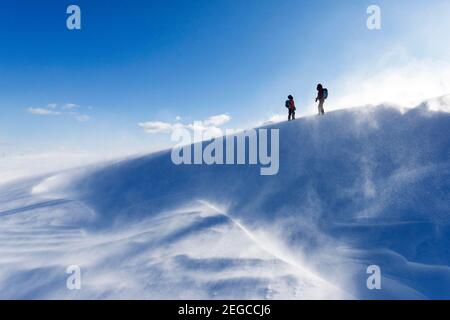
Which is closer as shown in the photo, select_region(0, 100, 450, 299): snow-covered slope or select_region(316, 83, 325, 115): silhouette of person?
select_region(0, 100, 450, 299): snow-covered slope

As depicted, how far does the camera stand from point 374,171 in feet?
29.1

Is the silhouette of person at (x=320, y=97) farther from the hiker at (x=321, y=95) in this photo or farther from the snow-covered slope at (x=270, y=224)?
the snow-covered slope at (x=270, y=224)

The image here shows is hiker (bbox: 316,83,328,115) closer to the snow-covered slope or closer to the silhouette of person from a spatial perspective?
the silhouette of person

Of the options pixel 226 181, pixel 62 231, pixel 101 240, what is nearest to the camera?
pixel 101 240

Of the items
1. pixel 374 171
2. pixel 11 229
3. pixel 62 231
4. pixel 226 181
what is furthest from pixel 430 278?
pixel 11 229

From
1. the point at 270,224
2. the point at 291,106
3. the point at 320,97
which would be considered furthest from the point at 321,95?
the point at 270,224

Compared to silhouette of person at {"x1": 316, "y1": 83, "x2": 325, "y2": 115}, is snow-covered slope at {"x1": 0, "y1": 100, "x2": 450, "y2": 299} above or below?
below

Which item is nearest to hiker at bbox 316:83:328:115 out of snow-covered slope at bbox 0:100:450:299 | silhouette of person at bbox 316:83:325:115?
silhouette of person at bbox 316:83:325:115

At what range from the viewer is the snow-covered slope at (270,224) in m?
5.66

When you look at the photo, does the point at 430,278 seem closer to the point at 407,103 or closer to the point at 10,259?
the point at 407,103

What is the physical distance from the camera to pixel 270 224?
309 inches

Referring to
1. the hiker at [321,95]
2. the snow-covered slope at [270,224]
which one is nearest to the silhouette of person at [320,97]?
the hiker at [321,95]

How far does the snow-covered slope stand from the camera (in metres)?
5.66
